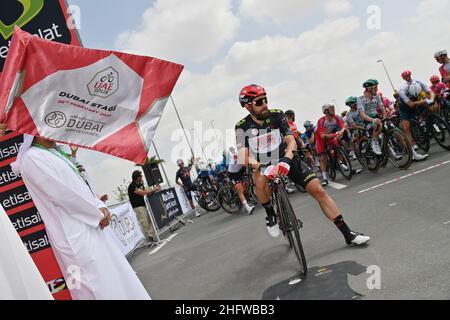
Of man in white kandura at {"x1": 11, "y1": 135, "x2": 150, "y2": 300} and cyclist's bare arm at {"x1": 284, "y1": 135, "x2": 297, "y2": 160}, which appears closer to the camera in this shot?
man in white kandura at {"x1": 11, "y1": 135, "x2": 150, "y2": 300}

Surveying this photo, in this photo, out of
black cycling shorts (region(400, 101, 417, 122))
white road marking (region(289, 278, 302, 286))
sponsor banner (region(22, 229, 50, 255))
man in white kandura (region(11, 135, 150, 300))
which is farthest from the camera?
black cycling shorts (region(400, 101, 417, 122))

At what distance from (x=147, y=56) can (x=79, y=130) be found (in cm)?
80

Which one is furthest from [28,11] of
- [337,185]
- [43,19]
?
[337,185]

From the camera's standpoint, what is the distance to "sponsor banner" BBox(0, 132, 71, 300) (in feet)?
16.0

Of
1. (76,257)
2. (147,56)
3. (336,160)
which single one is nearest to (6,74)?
(147,56)

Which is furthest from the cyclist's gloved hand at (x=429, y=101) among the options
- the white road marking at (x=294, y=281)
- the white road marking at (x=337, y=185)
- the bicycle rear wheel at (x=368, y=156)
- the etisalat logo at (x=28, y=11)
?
the etisalat logo at (x=28, y=11)

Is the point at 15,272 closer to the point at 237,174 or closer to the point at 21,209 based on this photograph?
the point at 21,209

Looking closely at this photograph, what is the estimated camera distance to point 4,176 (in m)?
4.89

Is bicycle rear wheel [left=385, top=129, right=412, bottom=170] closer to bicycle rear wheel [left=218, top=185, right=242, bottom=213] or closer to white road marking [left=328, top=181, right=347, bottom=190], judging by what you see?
white road marking [left=328, top=181, right=347, bottom=190]

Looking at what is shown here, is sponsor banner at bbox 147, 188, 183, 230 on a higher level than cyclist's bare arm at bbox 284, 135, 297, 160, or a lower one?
lower

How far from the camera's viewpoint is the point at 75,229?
3.20 meters

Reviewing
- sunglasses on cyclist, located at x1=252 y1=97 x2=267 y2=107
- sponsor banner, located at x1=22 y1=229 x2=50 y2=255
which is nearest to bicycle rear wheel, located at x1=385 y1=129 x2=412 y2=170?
sunglasses on cyclist, located at x1=252 y1=97 x2=267 y2=107

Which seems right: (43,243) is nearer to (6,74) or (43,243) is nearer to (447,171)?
(6,74)

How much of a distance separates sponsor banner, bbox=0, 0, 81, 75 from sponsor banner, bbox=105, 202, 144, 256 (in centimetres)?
577
